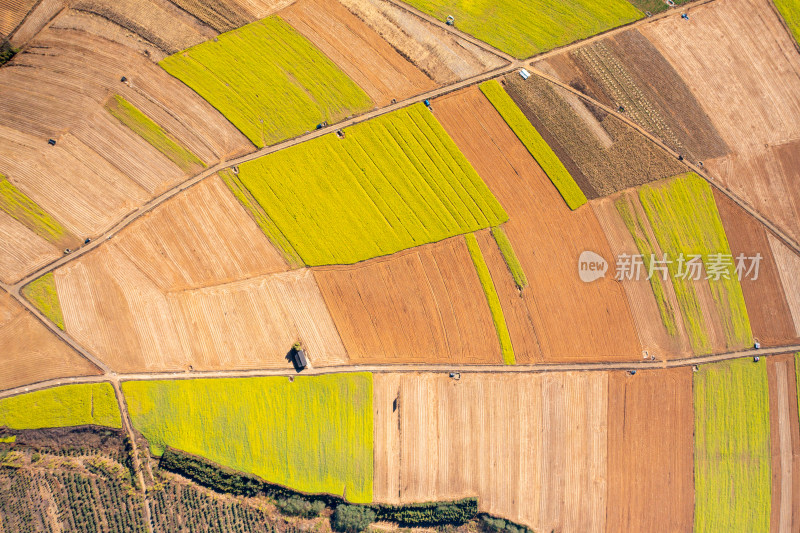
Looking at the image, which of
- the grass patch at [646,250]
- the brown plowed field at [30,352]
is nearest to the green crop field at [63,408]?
the brown plowed field at [30,352]

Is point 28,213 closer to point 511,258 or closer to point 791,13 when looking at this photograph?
point 511,258

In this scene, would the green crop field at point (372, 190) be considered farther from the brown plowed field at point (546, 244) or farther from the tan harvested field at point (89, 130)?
the tan harvested field at point (89, 130)

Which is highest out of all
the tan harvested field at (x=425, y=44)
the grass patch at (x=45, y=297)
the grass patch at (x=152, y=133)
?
the tan harvested field at (x=425, y=44)

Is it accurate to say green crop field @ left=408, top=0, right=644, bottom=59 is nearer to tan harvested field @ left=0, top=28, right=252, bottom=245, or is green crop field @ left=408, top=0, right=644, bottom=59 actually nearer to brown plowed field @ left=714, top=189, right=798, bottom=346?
brown plowed field @ left=714, top=189, right=798, bottom=346

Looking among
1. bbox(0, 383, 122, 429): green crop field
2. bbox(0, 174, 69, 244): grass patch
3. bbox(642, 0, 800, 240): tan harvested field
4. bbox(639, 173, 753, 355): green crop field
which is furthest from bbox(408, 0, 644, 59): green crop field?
bbox(0, 383, 122, 429): green crop field

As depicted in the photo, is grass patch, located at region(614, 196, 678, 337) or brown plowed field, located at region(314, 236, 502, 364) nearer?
brown plowed field, located at region(314, 236, 502, 364)

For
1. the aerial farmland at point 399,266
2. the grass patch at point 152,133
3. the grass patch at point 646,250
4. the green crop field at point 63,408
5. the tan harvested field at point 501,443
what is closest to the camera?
the green crop field at point 63,408

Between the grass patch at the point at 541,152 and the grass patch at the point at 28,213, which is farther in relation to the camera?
the grass patch at the point at 541,152
